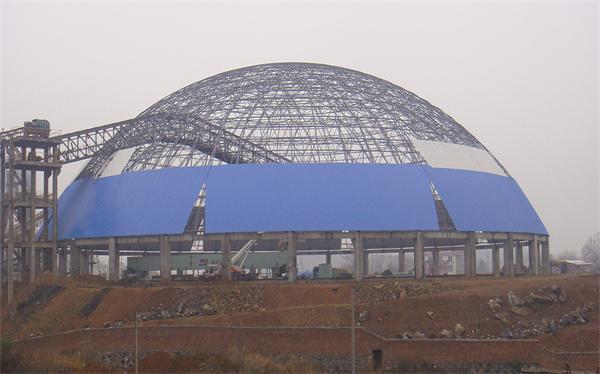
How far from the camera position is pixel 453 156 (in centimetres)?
5897

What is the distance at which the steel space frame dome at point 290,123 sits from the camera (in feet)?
187

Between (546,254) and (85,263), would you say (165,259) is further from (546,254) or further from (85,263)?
(546,254)

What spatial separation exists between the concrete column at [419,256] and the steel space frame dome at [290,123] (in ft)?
22.4

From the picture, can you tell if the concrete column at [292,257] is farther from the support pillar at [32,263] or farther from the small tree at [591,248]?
the small tree at [591,248]

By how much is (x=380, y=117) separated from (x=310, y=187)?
33.7 feet

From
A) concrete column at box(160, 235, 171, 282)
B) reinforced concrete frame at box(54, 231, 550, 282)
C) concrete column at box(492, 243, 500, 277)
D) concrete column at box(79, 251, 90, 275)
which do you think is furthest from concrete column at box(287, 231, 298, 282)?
concrete column at box(79, 251, 90, 275)

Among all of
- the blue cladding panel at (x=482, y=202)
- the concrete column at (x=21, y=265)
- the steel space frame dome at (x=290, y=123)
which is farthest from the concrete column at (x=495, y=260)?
the concrete column at (x=21, y=265)

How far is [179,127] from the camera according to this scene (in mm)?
60000

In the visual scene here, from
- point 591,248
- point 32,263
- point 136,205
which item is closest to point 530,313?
point 136,205

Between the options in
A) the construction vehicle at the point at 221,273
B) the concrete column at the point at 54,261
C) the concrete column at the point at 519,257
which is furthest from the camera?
the concrete column at the point at 519,257

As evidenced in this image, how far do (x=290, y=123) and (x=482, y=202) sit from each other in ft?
47.5

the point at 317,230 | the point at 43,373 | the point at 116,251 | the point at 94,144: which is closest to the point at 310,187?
the point at 317,230

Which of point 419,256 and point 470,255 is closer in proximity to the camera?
point 419,256

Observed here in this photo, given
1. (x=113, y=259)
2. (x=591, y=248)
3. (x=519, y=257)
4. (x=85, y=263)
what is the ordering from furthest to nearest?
(x=591, y=248) → (x=519, y=257) → (x=85, y=263) → (x=113, y=259)
